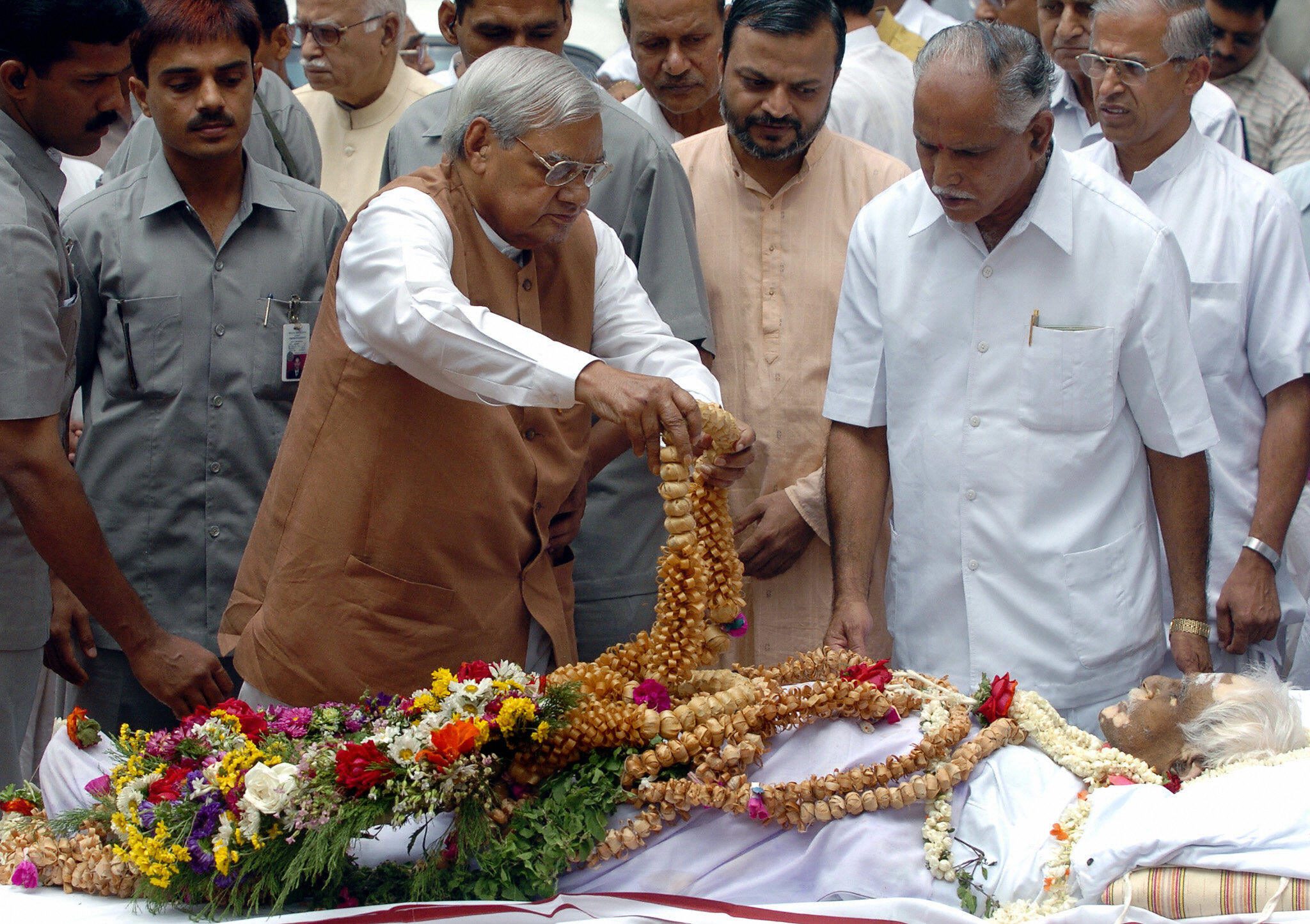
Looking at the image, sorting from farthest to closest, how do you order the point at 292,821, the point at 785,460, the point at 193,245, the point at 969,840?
the point at 785,460, the point at 193,245, the point at 969,840, the point at 292,821

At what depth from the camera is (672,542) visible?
9.37ft

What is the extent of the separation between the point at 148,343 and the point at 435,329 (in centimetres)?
150

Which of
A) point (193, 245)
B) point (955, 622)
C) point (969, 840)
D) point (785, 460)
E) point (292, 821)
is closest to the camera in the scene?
point (292, 821)

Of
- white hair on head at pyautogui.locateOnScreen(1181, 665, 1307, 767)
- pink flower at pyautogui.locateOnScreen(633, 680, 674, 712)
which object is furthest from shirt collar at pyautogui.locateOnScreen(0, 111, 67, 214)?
white hair on head at pyautogui.locateOnScreen(1181, 665, 1307, 767)

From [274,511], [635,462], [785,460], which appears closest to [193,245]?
[274,511]

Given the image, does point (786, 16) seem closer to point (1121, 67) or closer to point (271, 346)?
point (1121, 67)

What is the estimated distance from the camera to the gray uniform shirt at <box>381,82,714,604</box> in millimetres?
3941

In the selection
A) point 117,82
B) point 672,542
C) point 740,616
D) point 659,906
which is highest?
point 117,82

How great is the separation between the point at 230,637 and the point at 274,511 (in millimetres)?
392

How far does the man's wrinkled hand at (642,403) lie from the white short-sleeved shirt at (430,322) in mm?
39

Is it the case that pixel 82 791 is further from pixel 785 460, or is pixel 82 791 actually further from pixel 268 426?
pixel 785 460

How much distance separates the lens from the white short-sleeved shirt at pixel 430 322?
2693 mm

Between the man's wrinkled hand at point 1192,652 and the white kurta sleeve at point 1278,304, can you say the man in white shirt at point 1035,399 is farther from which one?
the white kurta sleeve at point 1278,304

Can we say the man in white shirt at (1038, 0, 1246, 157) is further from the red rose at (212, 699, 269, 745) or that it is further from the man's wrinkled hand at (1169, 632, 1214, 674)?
the red rose at (212, 699, 269, 745)
